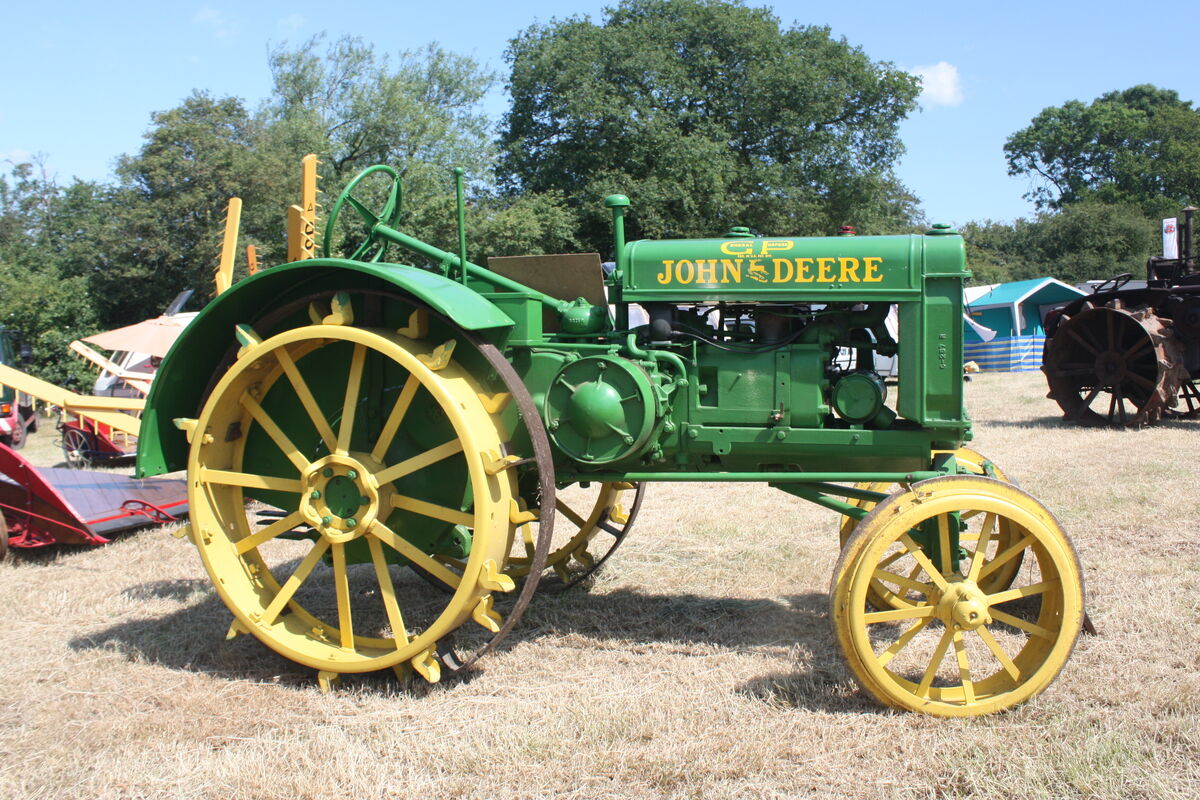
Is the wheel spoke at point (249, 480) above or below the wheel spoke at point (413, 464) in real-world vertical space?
below

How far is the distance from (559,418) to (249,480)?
1.28m

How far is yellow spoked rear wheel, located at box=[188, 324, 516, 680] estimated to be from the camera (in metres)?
3.39

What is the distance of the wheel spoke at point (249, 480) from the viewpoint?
3.71m

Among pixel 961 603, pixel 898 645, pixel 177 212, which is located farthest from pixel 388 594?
pixel 177 212

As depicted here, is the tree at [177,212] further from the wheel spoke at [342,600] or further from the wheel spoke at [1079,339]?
the wheel spoke at [342,600]

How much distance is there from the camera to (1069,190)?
5766cm

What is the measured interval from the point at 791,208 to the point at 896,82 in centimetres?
666

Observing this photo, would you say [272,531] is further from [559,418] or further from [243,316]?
[559,418]

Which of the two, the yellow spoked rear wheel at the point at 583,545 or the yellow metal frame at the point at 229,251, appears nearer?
the yellow metal frame at the point at 229,251

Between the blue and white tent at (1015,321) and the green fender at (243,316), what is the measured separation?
2336 centimetres

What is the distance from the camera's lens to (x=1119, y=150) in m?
54.2

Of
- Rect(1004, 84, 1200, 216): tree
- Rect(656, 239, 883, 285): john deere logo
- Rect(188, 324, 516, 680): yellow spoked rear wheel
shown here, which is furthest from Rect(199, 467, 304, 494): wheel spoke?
Rect(1004, 84, 1200, 216): tree

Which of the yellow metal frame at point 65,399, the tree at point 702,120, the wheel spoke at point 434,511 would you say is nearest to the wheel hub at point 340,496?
the wheel spoke at point 434,511

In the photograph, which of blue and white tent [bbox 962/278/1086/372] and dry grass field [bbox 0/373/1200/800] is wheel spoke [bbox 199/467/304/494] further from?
blue and white tent [bbox 962/278/1086/372]
